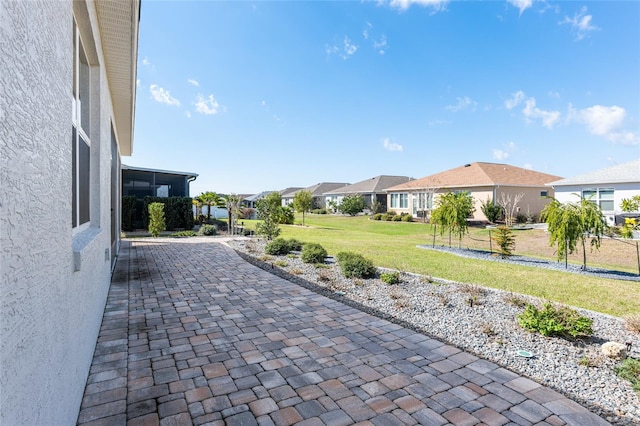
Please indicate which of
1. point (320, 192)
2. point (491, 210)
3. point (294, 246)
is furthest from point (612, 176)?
point (320, 192)

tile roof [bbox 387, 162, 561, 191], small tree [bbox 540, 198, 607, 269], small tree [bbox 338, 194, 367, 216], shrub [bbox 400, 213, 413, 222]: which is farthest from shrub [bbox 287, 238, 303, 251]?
small tree [bbox 338, 194, 367, 216]

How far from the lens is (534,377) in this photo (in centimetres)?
382

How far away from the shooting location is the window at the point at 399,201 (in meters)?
37.2

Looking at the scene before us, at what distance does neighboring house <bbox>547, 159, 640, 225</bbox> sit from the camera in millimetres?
21625

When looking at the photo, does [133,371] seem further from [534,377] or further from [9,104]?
[534,377]

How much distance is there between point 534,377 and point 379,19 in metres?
16.0

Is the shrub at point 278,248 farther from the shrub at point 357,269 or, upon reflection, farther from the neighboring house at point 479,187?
the neighboring house at point 479,187

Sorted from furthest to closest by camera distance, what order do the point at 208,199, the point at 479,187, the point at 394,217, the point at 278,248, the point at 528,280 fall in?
the point at 394,217 < the point at 479,187 < the point at 208,199 < the point at 278,248 < the point at 528,280

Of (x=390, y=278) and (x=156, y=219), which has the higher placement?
(x=156, y=219)

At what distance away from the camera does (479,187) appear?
99.0ft

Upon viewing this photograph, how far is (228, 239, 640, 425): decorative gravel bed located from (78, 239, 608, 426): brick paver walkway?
309mm

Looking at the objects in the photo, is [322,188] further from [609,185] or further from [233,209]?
[609,185]

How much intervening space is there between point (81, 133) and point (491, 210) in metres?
29.6

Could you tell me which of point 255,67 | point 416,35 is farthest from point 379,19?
point 255,67
